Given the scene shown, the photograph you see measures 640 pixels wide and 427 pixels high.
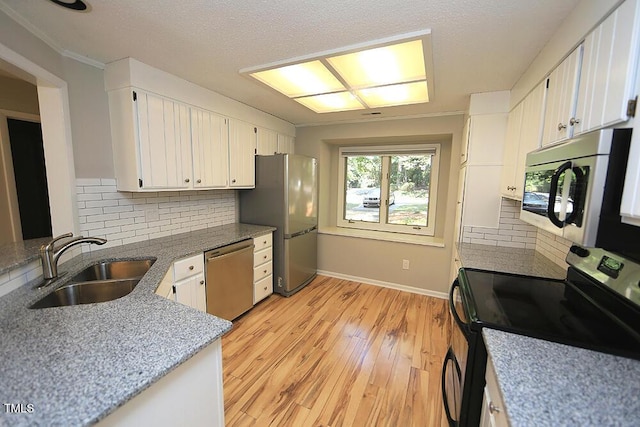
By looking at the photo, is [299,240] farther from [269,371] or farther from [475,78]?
[475,78]

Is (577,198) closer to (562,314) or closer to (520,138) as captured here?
(562,314)

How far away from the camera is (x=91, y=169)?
6.58 ft

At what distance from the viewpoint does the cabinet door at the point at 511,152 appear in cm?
200

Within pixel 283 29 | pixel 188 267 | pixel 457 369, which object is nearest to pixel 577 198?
pixel 457 369

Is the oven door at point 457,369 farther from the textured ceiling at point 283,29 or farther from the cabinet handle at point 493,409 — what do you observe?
the textured ceiling at point 283,29

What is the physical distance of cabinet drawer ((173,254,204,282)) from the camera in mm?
2018

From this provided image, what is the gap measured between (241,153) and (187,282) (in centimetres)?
153

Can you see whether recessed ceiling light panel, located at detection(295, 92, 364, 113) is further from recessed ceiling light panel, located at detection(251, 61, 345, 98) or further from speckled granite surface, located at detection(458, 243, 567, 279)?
speckled granite surface, located at detection(458, 243, 567, 279)

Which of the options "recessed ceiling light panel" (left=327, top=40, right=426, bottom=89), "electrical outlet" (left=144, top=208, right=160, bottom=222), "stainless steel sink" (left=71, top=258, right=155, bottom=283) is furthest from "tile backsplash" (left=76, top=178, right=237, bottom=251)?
"recessed ceiling light panel" (left=327, top=40, right=426, bottom=89)

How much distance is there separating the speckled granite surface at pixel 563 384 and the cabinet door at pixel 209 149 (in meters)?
2.54

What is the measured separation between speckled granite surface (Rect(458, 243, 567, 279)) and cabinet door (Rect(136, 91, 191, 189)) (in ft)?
8.13

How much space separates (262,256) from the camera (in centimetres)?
298

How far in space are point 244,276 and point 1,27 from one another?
226 cm

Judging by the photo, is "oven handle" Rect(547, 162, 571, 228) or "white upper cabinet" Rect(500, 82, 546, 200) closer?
"oven handle" Rect(547, 162, 571, 228)
